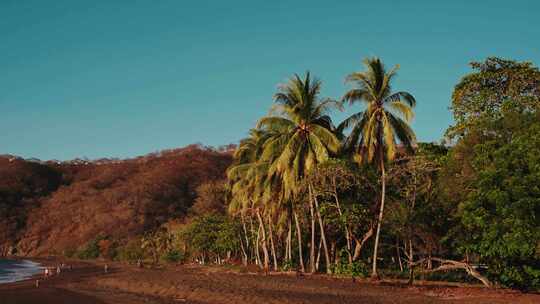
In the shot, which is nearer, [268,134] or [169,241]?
[268,134]

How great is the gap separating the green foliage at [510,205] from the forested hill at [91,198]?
63.2 meters

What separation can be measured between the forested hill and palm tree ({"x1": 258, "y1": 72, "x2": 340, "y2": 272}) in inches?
2096

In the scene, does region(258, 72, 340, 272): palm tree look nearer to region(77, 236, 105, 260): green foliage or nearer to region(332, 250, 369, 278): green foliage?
region(332, 250, 369, 278): green foliage

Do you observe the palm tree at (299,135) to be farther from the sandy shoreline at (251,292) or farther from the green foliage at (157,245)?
the green foliage at (157,245)

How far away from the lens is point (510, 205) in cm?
1558

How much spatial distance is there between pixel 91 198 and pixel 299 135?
80.0m

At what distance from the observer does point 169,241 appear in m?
53.5

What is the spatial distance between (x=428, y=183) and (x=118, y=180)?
303 feet

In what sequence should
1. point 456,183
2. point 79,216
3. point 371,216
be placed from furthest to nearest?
point 79,216 < point 371,216 < point 456,183

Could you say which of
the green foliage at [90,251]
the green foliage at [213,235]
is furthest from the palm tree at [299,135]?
the green foliage at [90,251]

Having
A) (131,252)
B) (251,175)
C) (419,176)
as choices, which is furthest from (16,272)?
(419,176)

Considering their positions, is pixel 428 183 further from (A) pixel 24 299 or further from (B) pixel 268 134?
(A) pixel 24 299

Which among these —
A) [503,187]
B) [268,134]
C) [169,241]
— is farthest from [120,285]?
[169,241]

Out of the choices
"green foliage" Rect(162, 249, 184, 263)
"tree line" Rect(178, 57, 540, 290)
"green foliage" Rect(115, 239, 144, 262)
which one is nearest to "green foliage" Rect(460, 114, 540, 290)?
"tree line" Rect(178, 57, 540, 290)
